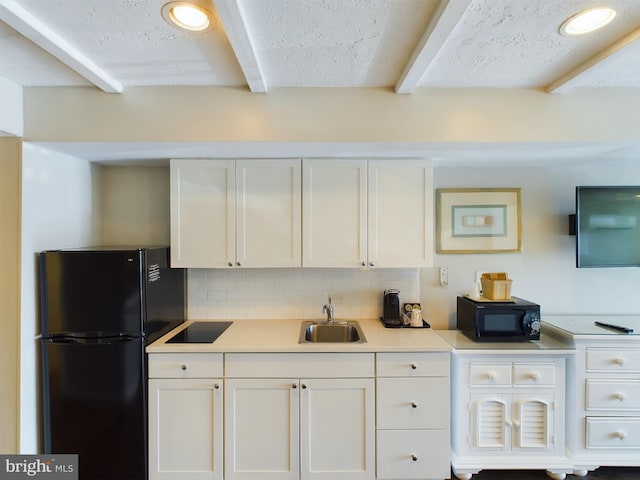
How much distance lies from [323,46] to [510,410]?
2.31 metres

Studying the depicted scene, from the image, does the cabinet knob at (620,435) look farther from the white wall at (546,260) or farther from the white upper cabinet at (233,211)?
the white upper cabinet at (233,211)

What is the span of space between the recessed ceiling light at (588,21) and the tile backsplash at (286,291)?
65.4 inches

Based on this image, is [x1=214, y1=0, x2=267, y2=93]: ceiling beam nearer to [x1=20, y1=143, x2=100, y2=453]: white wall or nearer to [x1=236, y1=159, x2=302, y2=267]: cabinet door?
[x1=236, y1=159, x2=302, y2=267]: cabinet door

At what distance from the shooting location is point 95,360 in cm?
184

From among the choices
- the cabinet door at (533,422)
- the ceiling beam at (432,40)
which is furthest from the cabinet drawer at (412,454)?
the ceiling beam at (432,40)

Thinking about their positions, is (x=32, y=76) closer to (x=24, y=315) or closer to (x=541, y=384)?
(x=24, y=315)

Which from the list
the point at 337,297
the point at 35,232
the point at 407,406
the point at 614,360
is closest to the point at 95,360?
the point at 35,232

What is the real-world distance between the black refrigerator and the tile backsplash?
0.64 m

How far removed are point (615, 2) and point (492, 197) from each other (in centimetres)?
148

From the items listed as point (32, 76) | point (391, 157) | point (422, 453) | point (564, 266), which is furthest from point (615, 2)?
point (32, 76)

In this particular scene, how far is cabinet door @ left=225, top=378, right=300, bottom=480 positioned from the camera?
1866 mm

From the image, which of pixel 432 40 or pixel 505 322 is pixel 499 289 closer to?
pixel 505 322

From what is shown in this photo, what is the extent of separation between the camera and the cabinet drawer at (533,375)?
1980mm

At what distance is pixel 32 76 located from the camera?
5.45 ft
